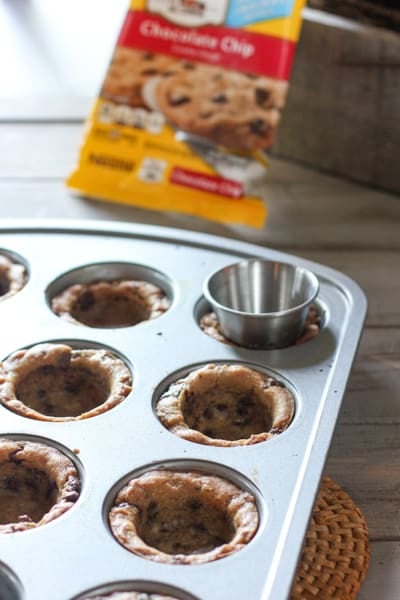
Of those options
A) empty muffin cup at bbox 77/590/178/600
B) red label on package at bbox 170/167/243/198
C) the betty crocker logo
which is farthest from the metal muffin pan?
the betty crocker logo

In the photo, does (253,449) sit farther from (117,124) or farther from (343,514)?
(117,124)

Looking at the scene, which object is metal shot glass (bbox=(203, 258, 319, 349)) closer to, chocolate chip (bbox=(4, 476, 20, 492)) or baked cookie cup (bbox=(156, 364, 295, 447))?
baked cookie cup (bbox=(156, 364, 295, 447))

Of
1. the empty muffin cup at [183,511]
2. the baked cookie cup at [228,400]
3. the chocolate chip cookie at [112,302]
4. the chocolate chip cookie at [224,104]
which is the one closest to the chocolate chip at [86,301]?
the chocolate chip cookie at [112,302]

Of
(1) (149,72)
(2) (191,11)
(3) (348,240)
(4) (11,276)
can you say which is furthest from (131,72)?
(4) (11,276)

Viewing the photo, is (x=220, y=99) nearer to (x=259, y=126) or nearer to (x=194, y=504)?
(x=259, y=126)

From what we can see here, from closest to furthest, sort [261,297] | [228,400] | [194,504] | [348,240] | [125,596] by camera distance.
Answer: [125,596], [194,504], [228,400], [261,297], [348,240]

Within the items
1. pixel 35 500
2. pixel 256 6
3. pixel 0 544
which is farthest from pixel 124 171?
pixel 0 544
